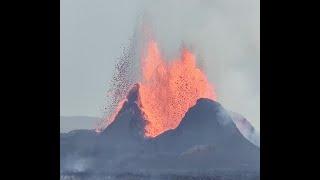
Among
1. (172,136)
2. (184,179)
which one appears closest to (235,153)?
(172,136)
